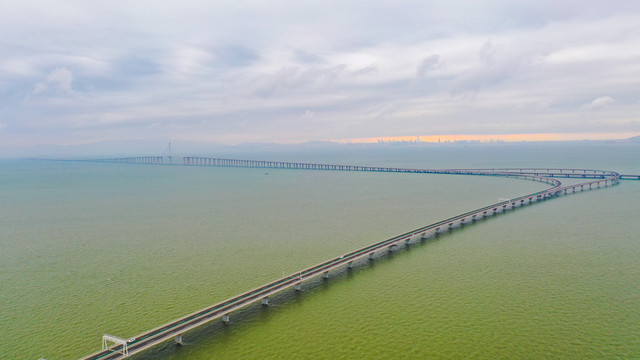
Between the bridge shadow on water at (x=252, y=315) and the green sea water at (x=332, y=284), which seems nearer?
the bridge shadow on water at (x=252, y=315)

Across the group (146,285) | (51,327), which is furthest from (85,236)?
(51,327)

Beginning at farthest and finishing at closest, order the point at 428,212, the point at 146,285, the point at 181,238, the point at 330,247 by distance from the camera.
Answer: the point at 428,212 → the point at 181,238 → the point at 330,247 → the point at 146,285

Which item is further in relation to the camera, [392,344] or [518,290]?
[518,290]

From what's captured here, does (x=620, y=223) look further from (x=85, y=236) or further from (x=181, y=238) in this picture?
(x=85, y=236)

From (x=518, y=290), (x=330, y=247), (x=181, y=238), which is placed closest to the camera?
(x=518, y=290)

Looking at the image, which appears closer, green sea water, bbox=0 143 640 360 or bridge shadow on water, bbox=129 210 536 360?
bridge shadow on water, bbox=129 210 536 360

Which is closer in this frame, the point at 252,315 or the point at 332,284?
the point at 252,315

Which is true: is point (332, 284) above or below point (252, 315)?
above
